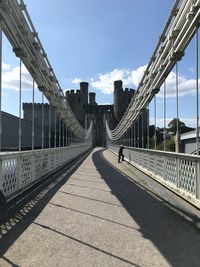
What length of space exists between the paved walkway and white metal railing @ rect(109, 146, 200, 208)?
1.95ft

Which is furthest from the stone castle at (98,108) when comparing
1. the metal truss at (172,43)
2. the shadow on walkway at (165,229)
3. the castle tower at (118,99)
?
the shadow on walkway at (165,229)

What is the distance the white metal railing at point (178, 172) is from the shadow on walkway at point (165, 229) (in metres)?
0.58

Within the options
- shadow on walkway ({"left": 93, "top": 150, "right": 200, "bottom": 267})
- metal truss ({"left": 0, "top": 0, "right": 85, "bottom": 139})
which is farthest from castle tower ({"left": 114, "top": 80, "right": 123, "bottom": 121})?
shadow on walkway ({"left": 93, "top": 150, "right": 200, "bottom": 267})

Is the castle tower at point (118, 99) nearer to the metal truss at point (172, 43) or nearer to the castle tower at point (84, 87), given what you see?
the castle tower at point (84, 87)

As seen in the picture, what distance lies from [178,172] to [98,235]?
444cm

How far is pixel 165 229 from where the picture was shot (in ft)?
18.7

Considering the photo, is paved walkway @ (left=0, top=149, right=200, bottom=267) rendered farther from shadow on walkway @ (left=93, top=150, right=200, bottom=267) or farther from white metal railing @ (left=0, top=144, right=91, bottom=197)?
white metal railing @ (left=0, top=144, right=91, bottom=197)

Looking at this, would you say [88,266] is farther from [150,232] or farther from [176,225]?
[176,225]

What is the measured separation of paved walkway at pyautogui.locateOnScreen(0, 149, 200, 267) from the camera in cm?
425

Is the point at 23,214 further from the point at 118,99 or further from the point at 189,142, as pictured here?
the point at 118,99

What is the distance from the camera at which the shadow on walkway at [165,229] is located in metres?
4.41

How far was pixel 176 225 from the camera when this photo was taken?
5.96m

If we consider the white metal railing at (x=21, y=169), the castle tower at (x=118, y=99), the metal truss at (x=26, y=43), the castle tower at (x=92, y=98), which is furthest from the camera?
the castle tower at (x=92, y=98)

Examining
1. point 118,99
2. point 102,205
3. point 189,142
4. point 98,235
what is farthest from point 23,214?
point 118,99
